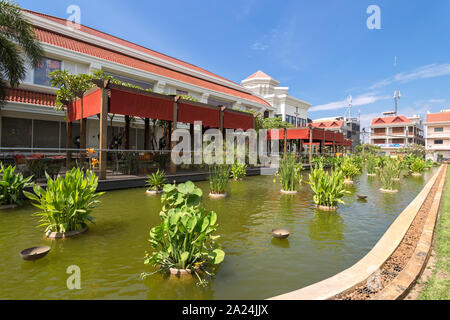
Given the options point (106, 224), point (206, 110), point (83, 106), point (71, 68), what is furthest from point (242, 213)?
point (71, 68)

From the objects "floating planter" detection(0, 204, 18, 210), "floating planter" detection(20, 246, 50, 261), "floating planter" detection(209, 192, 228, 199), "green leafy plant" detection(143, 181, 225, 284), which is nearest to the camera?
"green leafy plant" detection(143, 181, 225, 284)

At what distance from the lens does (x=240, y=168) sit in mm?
11344

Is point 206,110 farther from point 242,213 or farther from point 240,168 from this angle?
point 242,213

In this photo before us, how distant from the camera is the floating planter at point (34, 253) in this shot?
2818 millimetres

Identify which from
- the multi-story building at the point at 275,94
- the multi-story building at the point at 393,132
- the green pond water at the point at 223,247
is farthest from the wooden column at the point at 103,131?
the multi-story building at the point at 393,132

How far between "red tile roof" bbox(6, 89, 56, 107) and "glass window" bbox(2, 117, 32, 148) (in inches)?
64.9

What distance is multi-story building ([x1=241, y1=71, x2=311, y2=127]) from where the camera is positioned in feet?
117

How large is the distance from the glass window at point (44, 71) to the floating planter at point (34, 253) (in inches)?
626

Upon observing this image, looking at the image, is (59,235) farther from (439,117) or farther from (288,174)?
(439,117)

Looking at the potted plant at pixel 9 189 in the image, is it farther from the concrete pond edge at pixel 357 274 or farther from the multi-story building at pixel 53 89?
the multi-story building at pixel 53 89

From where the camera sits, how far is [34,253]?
2.87 meters

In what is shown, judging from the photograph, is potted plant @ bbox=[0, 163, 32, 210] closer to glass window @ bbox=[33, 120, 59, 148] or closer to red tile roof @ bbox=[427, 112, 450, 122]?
glass window @ bbox=[33, 120, 59, 148]

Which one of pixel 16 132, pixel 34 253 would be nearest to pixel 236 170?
pixel 34 253

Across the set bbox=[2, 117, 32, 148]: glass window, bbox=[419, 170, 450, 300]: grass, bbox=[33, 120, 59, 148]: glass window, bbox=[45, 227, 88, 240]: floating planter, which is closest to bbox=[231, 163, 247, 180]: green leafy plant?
bbox=[419, 170, 450, 300]: grass
